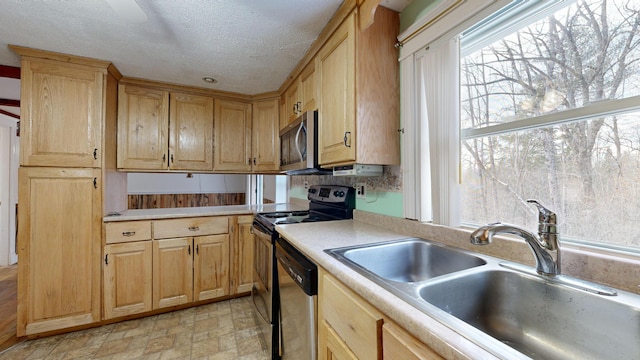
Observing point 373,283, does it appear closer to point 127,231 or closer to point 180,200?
point 127,231

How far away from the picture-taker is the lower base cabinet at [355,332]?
634 mm

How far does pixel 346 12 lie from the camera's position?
4.69 ft

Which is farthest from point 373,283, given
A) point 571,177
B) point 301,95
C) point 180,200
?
point 180,200

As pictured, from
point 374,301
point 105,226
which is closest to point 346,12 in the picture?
point 374,301

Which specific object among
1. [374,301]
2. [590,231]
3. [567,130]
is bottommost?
[374,301]

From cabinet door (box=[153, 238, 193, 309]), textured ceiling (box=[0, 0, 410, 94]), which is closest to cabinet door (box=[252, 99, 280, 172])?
textured ceiling (box=[0, 0, 410, 94])

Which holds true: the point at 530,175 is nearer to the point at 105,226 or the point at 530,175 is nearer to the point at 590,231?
the point at 590,231

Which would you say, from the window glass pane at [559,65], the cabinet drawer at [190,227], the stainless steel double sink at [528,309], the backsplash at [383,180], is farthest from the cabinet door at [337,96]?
the cabinet drawer at [190,227]

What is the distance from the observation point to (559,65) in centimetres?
98

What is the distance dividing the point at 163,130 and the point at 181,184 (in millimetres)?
1740

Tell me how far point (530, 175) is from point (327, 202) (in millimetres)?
1338

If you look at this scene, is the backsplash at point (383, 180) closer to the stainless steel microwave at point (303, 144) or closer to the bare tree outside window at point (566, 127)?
the stainless steel microwave at point (303, 144)

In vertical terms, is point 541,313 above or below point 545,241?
below

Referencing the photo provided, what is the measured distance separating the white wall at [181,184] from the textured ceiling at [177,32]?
1.98 meters
